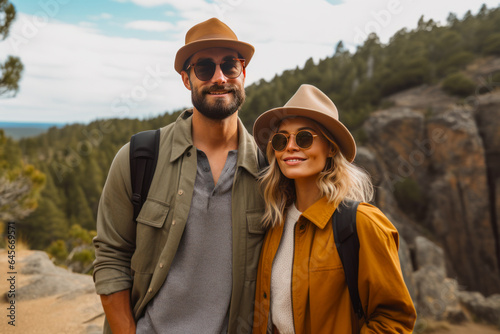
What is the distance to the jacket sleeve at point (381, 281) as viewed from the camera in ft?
5.20

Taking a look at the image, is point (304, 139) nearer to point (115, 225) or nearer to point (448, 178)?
point (115, 225)

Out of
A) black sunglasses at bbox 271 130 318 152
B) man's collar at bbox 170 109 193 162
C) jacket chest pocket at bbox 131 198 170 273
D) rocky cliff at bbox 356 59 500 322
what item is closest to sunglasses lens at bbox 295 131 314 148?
black sunglasses at bbox 271 130 318 152

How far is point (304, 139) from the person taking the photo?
195 centimetres

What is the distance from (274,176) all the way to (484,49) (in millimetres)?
29528

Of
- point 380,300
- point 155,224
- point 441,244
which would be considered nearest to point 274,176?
point 155,224

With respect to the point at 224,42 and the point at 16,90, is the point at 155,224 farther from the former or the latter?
the point at 16,90

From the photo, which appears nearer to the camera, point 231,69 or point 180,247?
Answer: point 180,247

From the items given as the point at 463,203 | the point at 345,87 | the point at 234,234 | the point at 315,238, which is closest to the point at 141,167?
the point at 234,234

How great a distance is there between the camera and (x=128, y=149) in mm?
2020

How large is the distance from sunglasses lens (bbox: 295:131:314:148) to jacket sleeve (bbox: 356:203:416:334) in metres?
0.49

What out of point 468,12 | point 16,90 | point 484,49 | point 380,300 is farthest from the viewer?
point 468,12

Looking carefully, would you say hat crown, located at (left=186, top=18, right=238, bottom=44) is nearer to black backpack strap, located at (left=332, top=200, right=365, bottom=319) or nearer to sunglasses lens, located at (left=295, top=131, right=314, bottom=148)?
sunglasses lens, located at (left=295, top=131, right=314, bottom=148)

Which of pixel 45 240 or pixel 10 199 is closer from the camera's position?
pixel 10 199

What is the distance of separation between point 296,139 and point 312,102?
0.24m
